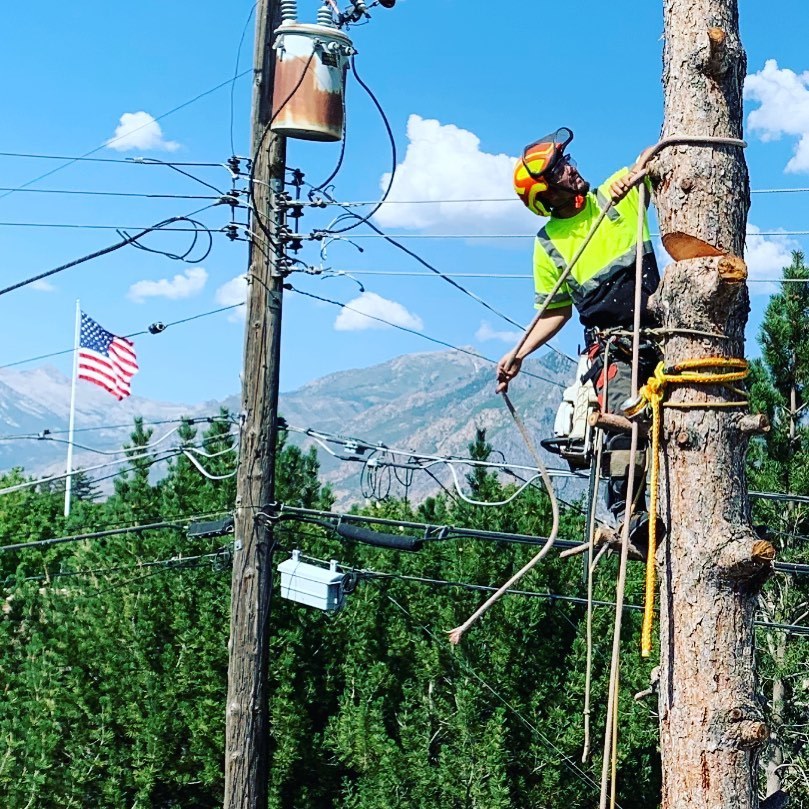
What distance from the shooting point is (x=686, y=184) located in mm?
4223

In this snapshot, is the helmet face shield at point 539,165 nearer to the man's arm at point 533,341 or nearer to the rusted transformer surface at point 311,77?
the man's arm at point 533,341

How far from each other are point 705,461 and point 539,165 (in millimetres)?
1484

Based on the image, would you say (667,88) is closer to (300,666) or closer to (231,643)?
(231,643)

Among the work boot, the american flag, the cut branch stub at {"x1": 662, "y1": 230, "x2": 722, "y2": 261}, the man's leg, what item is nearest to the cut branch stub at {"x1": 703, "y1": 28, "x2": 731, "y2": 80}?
the cut branch stub at {"x1": 662, "y1": 230, "x2": 722, "y2": 261}

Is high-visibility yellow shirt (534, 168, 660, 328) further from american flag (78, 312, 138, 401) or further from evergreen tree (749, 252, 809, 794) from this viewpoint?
american flag (78, 312, 138, 401)

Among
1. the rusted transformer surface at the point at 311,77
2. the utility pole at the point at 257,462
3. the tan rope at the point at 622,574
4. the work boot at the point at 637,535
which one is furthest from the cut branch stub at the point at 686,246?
the utility pole at the point at 257,462

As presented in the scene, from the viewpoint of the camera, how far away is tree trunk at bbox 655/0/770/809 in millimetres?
3969

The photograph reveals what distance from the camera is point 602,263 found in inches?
194

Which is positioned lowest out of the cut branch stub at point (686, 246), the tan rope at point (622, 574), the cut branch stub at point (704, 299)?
the tan rope at point (622, 574)

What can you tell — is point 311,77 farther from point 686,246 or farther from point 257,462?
point 686,246

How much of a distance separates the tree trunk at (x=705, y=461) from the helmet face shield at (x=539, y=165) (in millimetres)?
633

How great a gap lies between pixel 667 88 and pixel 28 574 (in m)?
17.0

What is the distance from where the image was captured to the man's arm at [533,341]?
4898 mm

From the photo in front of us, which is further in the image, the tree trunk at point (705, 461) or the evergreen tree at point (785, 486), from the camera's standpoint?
the evergreen tree at point (785, 486)
